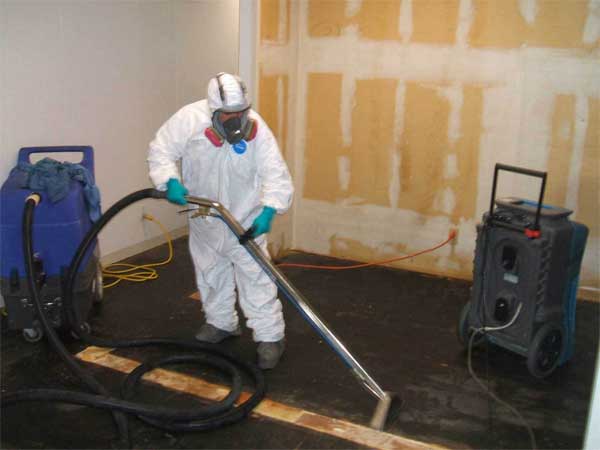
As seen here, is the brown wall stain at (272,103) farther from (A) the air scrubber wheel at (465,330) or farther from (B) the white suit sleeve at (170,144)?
(A) the air scrubber wheel at (465,330)

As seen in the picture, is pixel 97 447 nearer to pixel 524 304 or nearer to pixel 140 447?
pixel 140 447

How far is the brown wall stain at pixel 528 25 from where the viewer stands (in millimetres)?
3598

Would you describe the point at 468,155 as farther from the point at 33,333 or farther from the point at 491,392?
the point at 33,333

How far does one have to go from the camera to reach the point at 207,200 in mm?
2619

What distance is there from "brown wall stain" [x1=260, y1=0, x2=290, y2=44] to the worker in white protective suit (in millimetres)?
1185

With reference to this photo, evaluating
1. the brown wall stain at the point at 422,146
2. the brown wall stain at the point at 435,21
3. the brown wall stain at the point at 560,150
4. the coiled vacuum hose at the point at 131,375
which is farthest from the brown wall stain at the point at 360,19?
Answer: the coiled vacuum hose at the point at 131,375

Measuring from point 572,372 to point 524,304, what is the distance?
1.40ft

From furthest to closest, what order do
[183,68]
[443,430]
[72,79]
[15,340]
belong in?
[183,68] → [72,79] → [15,340] → [443,430]

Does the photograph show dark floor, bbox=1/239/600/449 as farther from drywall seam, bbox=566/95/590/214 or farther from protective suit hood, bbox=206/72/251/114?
protective suit hood, bbox=206/72/251/114

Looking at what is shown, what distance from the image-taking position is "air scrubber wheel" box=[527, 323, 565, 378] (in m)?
2.78

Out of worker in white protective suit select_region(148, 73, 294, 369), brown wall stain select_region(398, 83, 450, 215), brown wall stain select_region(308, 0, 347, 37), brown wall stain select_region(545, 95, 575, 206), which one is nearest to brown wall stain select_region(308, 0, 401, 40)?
brown wall stain select_region(308, 0, 347, 37)

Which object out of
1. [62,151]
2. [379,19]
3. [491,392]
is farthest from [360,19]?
[491,392]

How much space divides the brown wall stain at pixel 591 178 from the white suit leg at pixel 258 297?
197 centimetres

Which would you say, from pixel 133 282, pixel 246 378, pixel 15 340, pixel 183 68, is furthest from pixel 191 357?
pixel 183 68
